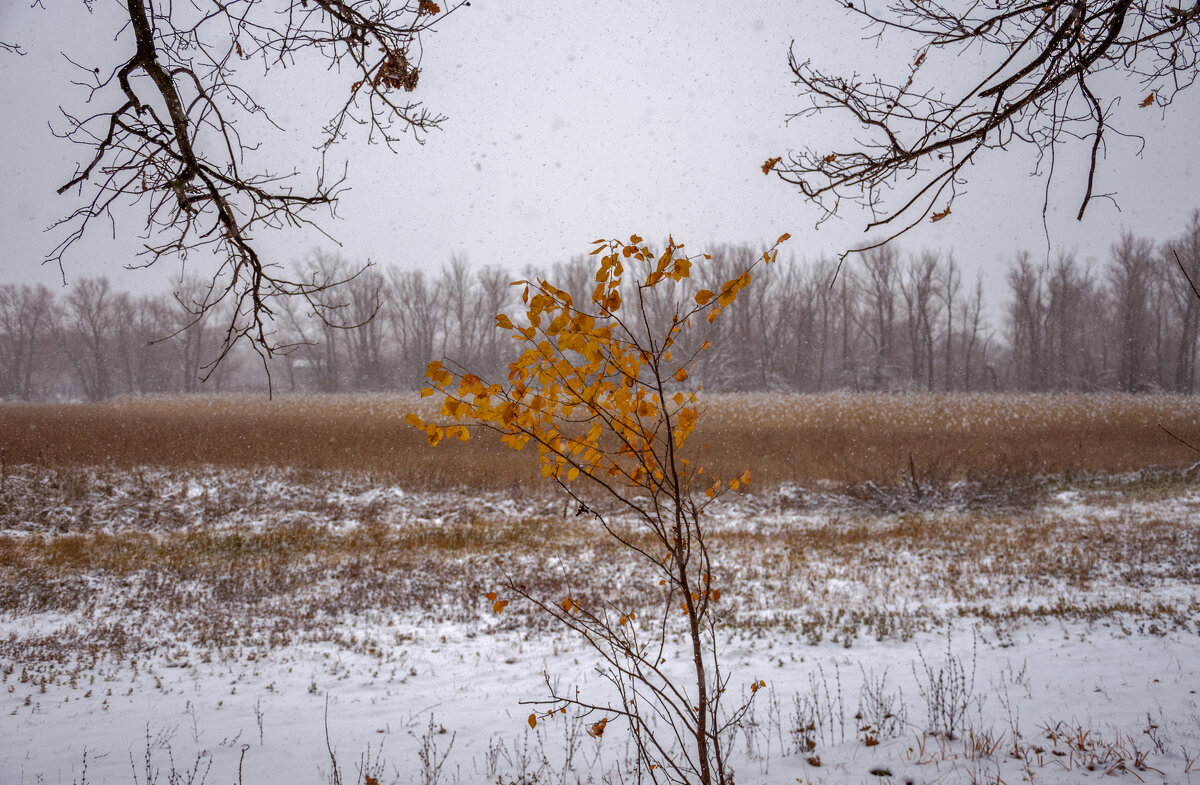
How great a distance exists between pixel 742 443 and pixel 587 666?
13.7 metres

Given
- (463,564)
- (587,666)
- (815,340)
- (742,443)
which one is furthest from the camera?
(815,340)

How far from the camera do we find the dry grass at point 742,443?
53.4 ft

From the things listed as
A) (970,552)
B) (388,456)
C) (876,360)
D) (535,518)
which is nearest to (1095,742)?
(970,552)

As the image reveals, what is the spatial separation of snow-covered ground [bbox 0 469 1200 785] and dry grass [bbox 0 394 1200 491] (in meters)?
4.27

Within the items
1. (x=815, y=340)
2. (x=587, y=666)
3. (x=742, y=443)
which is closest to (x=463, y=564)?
(x=587, y=666)

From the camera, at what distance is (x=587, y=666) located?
6.16 m

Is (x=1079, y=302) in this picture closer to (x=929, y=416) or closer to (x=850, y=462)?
(x=929, y=416)

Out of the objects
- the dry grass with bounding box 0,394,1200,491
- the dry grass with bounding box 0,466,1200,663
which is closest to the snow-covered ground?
the dry grass with bounding box 0,466,1200,663

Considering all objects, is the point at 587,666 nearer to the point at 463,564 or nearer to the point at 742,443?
the point at 463,564

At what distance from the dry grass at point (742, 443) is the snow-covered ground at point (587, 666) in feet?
14.0

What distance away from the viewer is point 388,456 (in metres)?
17.7

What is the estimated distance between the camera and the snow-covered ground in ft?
13.1

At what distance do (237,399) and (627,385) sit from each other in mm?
31387

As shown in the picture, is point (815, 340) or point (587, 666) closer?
point (587, 666)
